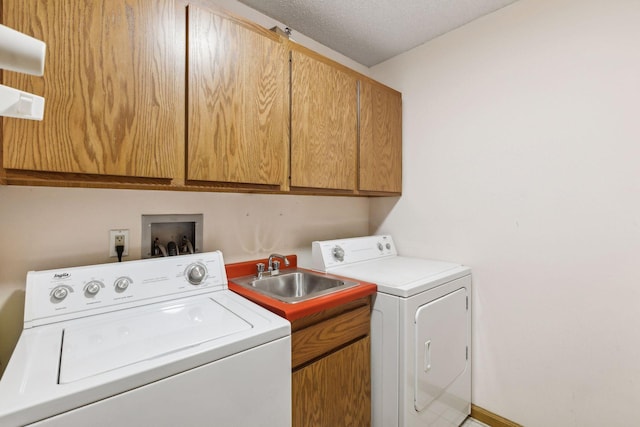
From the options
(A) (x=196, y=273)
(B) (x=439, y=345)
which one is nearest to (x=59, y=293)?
(A) (x=196, y=273)

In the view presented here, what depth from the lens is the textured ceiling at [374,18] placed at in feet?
5.64

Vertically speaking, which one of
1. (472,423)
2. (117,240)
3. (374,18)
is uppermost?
(374,18)

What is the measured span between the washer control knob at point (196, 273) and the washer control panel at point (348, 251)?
0.68 m

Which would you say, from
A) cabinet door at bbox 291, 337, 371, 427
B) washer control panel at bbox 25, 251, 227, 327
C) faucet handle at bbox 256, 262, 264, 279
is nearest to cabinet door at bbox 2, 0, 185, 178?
washer control panel at bbox 25, 251, 227, 327

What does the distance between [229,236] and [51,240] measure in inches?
30.1

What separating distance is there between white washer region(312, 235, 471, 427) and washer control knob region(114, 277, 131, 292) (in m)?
0.98

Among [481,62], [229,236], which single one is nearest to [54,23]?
[229,236]

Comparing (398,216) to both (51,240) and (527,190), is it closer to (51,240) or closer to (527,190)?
(527,190)

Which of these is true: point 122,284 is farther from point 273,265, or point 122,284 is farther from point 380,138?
point 380,138

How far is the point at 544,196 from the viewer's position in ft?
5.31

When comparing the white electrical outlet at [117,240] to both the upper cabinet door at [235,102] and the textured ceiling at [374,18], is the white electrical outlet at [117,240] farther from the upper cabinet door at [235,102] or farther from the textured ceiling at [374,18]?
the textured ceiling at [374,18]

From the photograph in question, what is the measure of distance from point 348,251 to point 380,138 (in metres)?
0.82

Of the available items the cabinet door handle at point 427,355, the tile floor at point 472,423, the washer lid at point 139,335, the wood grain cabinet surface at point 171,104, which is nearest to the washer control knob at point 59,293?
the washer lid at point 139,335

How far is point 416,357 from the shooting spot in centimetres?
142
